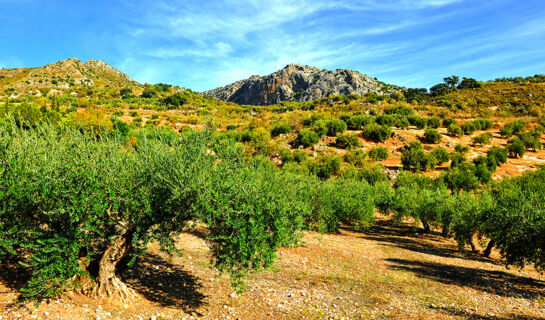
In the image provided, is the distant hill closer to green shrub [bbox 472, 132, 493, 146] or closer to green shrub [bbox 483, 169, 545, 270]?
green shrub [bbox 483, 169, 545, 270]

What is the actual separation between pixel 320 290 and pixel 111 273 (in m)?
7.59

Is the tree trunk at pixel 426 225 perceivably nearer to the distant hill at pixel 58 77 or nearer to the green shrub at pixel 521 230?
the green shrub at pixel 521 230

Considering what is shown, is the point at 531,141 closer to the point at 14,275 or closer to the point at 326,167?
the point at 326,167

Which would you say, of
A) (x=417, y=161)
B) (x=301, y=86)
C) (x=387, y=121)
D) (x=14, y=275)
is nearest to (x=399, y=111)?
(x=387, y=121)

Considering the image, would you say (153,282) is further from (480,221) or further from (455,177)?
(455,177)

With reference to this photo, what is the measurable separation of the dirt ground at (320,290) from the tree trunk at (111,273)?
0.29 metres

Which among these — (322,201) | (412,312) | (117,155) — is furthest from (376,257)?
(117,155)

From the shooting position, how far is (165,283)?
33.3ft

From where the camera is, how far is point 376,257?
58.6 feet

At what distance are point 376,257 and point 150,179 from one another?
15.4 metres

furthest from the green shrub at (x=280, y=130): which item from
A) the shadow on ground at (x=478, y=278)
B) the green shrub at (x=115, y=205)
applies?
the green shrub at (x=115, y=205)

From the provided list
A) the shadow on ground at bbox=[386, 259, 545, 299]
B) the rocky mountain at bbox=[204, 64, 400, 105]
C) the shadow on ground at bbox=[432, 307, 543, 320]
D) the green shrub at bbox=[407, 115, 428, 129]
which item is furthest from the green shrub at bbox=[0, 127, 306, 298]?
the rocky mountain at bbox=[204, 64, 400, 105]

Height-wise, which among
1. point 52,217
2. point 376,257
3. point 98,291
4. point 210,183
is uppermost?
point 210,183

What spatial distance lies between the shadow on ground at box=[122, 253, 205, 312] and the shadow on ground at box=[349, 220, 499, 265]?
16830 millimetres
